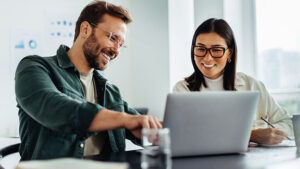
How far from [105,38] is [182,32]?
1430mm

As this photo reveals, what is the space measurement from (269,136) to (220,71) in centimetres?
69

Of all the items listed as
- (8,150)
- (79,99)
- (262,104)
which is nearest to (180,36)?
(262,104)

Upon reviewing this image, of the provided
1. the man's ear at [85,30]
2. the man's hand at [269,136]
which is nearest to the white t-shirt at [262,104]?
the man's hand at [269,136]

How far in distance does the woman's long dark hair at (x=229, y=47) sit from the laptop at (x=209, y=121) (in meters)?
0.85

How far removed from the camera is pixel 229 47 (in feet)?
6.48

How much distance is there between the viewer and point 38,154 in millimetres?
1269

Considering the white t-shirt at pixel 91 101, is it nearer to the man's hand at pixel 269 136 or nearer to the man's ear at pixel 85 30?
the man's ear at pixel 85 30

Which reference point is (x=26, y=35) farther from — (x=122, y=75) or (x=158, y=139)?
(x=158, y=139)

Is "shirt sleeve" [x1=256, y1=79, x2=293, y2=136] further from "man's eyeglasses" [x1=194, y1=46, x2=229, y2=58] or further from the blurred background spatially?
the blurred background

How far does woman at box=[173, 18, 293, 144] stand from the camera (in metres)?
1.89

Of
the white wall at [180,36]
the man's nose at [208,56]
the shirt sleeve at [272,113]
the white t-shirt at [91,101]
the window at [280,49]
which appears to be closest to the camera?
the white t-shirt at [91,101]

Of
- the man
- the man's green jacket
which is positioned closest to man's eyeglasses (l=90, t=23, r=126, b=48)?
the man

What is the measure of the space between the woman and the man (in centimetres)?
48

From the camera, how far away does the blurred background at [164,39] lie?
260 cm
